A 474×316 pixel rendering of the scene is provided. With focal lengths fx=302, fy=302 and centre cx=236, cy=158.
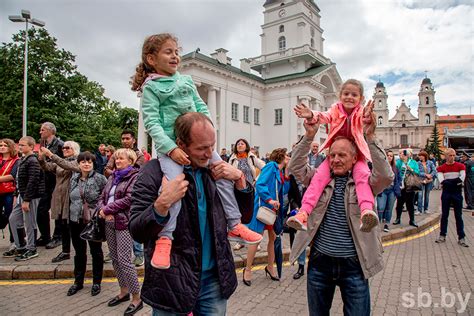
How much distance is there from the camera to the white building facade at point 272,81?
109ft

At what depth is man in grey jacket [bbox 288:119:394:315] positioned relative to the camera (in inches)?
97.3

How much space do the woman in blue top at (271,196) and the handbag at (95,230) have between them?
2278 mm

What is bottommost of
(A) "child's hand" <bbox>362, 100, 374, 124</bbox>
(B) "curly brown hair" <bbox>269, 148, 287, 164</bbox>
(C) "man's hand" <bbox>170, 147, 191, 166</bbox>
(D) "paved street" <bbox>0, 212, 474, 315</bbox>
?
(D) "paved street" <bbox>0, 212, 474, 315</bbox>

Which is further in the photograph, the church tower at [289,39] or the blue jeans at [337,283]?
the church tower at [289,39]

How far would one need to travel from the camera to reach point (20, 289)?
16.0ft

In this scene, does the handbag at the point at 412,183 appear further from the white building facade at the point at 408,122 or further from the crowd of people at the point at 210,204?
the white building facade at the point at 408,122

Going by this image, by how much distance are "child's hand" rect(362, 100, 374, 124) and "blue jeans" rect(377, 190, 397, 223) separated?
7440mm

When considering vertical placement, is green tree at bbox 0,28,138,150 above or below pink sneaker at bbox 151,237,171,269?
above

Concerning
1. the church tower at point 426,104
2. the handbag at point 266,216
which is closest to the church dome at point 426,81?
the church tower at point 426,104

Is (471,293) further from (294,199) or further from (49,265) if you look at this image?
(49,265)

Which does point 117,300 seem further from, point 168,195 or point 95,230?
point 168,195

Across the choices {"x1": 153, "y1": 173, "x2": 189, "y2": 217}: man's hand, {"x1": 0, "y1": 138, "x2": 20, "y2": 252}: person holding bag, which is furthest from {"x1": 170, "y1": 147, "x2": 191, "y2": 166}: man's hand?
{"x1": 0, "y1": 138, "x2": 20, "y2": 252}: person holding bag

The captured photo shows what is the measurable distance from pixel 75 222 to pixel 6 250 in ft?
10.7

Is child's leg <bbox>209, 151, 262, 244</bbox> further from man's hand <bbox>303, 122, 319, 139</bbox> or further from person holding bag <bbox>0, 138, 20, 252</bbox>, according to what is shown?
person holding bag <bbox>0, 138, 20, 252</bbox>
